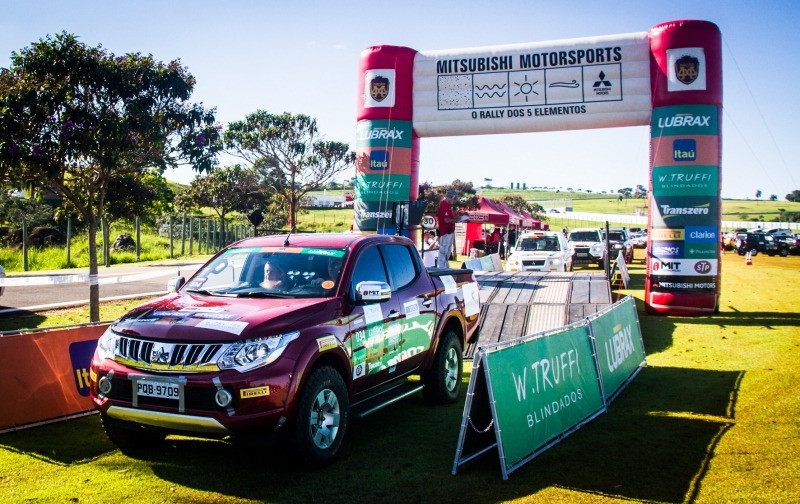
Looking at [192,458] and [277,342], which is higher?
[277,342]

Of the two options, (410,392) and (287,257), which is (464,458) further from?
(287,257)

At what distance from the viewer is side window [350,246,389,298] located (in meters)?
6.20

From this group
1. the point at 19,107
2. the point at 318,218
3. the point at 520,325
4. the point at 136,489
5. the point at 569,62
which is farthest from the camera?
the point at 318,218

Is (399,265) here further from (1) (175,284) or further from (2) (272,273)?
(1) (175,284)

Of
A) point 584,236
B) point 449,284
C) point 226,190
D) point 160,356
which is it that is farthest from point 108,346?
point 226,190

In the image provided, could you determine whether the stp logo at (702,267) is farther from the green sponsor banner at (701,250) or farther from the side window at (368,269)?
the side window at (368,269)

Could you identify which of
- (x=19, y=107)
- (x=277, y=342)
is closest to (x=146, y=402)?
(x=277, y=342)

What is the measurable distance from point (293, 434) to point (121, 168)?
7184 millimetres

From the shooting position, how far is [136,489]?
4773mm

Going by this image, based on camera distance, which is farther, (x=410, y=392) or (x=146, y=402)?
(x=410, y=392)

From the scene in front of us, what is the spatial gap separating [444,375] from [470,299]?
134cm

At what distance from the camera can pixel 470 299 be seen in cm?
857

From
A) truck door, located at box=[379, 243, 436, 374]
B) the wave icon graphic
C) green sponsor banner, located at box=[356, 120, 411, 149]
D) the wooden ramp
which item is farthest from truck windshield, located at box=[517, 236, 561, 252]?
truck door, located at box=[379, 243, 436, 374]

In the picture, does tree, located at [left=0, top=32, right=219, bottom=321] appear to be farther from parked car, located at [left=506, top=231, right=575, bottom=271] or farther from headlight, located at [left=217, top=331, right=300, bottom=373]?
parked car, located at [left=506, top=231, right=575, bottom=271]
